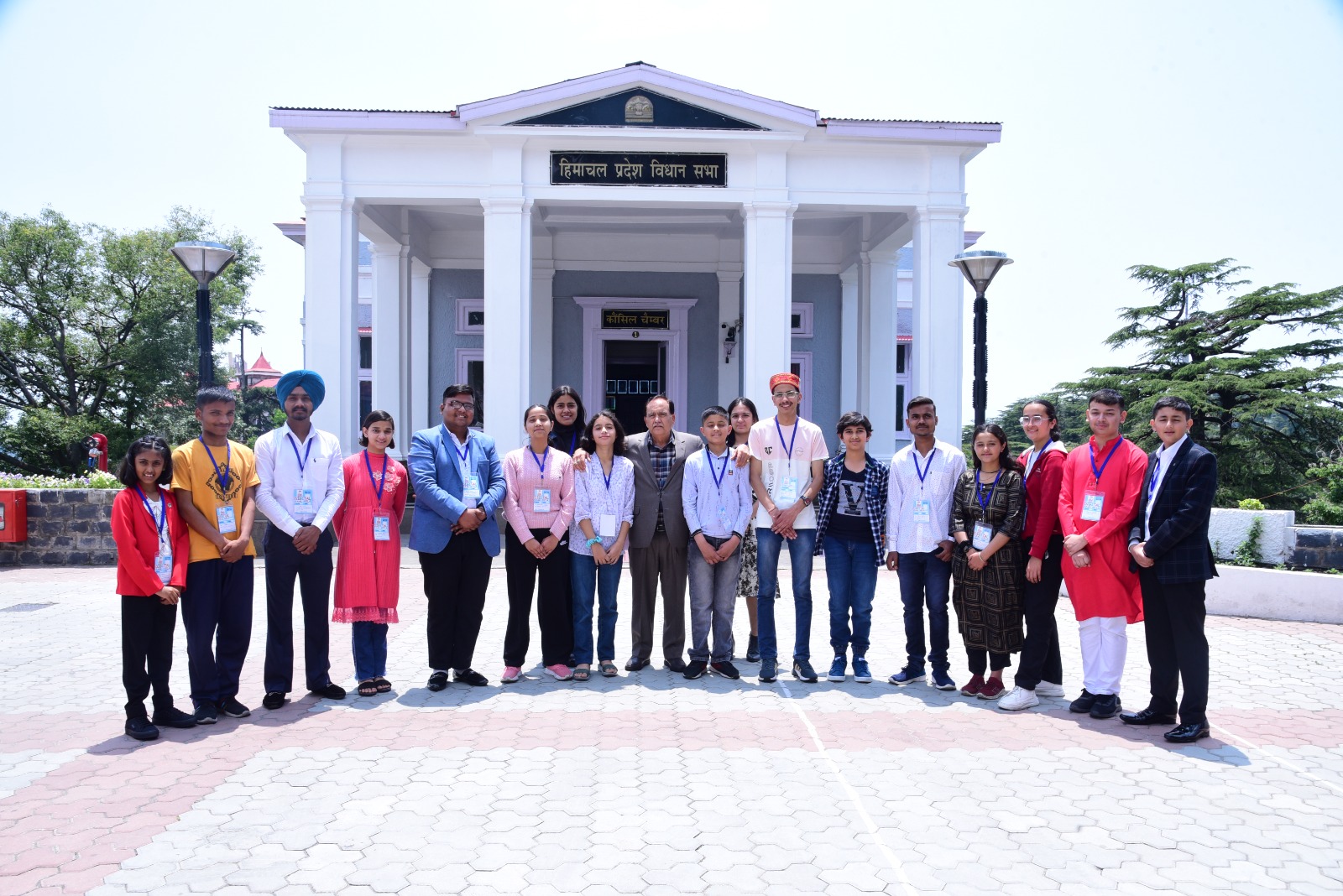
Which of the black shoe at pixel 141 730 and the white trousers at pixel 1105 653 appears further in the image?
the white trousers at pixel 1105 653

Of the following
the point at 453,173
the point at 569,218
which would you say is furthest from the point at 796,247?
the point at 453,173

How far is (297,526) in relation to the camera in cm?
566

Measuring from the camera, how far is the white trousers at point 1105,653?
219 inches

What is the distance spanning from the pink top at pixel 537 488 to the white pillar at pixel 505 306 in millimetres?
7035

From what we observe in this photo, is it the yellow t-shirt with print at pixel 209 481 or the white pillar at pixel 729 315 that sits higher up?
the white pillar at pixel 729 315

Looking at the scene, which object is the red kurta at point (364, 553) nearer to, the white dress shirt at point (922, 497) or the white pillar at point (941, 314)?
Result: the white dress shirt at point (922, 497)

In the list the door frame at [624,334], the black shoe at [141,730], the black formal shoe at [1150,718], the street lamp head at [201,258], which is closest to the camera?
the black shoe at [141,730]

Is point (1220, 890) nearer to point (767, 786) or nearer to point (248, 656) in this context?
point (767, 786)

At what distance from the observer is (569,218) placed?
626 inches

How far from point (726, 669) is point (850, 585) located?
1.03 metres

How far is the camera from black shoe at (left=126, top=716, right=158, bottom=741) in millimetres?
4953

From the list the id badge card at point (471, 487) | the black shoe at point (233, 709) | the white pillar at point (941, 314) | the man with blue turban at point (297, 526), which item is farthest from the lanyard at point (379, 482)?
the white pillar at point (941, 314)

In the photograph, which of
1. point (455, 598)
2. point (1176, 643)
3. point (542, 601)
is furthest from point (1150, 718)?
point (455, 598)

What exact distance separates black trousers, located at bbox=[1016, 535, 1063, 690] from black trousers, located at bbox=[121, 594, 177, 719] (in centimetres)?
495
